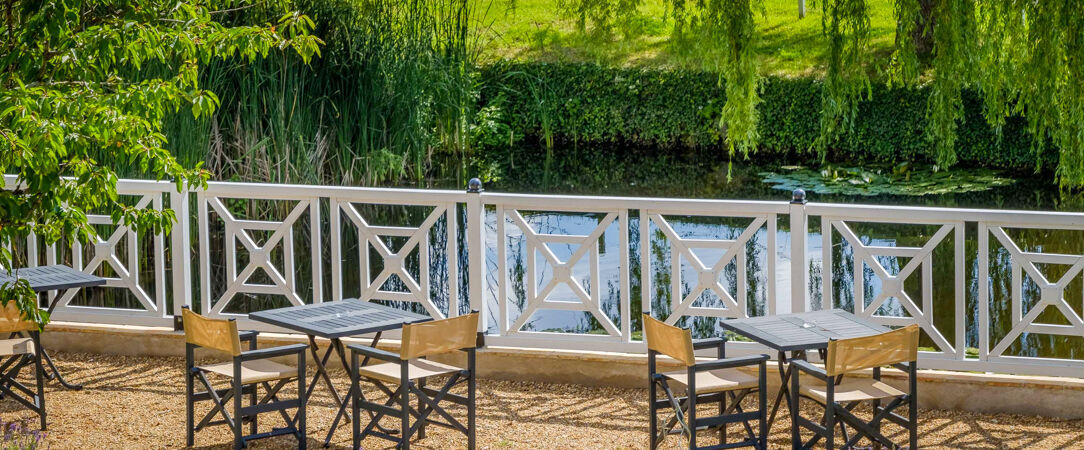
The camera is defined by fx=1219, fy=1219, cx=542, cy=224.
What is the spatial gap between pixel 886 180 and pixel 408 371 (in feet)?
44.0

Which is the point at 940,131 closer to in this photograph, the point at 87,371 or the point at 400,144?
the point at 87,371

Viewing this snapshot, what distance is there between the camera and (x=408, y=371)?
17.9ft

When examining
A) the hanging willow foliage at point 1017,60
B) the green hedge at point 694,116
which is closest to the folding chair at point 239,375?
the hanging willow foliage at point 1017,60

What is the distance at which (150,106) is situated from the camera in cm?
519

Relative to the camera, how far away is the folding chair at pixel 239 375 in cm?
544

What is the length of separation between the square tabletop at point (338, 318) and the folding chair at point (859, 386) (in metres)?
1.84

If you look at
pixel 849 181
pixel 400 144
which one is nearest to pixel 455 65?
pixel 400 144

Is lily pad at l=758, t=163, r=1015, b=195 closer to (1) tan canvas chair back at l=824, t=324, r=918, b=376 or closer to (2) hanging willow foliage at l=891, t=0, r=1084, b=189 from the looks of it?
(2) hanging willow foliage at l=891, t=0, r=1084, b=189

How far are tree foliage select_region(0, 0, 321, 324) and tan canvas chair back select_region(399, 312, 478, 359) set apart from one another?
117 cm

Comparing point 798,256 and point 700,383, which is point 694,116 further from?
point 700,383

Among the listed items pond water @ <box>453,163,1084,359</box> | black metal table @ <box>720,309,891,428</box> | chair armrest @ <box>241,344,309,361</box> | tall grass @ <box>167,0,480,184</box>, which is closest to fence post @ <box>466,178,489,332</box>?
pond water @ <box>453,163,1084,359</box>

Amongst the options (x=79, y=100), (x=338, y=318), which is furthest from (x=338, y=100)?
(x=79, y=100)

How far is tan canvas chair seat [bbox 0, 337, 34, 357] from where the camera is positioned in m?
6.07

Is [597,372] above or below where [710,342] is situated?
below
